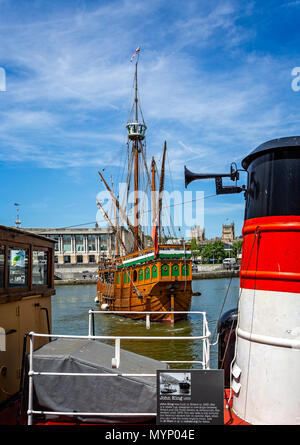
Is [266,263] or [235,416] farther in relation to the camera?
[235,416]

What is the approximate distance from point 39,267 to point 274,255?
617cm

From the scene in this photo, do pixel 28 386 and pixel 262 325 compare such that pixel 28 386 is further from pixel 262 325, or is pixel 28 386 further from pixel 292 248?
pixel 292 248

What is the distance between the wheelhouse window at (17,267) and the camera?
26.3 feet

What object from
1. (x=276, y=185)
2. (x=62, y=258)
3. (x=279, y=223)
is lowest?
(x=62, y=258)

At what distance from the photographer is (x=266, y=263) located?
5.29m

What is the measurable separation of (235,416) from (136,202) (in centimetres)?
4093

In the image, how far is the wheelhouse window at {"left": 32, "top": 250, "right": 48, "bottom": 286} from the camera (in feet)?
30.4

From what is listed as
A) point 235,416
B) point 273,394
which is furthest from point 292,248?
point 235,416

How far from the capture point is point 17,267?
834cm

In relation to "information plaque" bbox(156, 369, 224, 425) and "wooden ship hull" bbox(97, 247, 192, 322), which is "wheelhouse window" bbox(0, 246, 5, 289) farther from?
"wooden ship hull" bbox(97, 247, 192, 322)

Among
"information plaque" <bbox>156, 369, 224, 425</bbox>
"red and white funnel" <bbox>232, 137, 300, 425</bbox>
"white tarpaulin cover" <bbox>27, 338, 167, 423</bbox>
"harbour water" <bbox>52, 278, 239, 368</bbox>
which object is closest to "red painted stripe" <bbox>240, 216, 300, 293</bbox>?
"red and white funnel" <bbox>232, 137, 300, 425</bbox>

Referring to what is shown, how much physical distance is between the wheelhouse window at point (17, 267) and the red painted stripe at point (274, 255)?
4.72 meters

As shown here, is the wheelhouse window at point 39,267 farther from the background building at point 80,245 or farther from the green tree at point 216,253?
the green tree at point 216,253

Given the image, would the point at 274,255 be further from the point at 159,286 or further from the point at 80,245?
the point at 80,245
